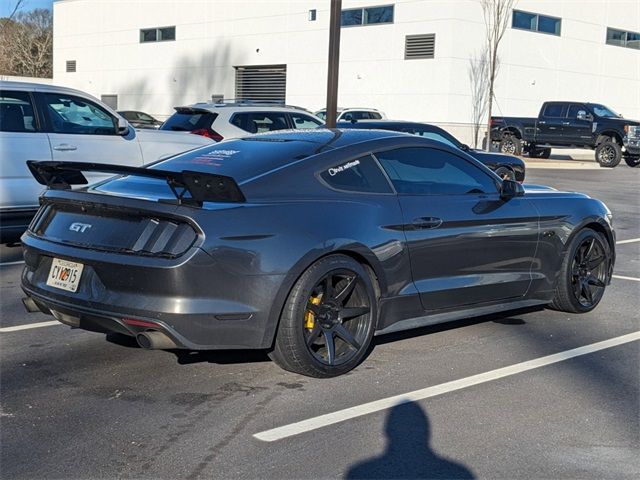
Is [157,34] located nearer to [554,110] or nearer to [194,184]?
[554,110]

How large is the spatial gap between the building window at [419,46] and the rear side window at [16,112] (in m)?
26.1

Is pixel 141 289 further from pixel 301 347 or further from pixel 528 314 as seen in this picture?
pixel 528 314

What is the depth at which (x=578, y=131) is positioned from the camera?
29375 millimetres

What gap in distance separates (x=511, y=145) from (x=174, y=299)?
91.2 ft

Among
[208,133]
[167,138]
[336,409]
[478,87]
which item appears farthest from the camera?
[478,87]

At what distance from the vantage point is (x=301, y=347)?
193 inches

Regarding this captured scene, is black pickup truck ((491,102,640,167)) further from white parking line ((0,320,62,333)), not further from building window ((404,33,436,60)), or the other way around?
white parking line ((0,320,62,333))

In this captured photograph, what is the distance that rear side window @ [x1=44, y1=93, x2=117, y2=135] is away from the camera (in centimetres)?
959

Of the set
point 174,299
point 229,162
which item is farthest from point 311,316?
point 229,162

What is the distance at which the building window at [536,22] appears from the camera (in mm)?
35719

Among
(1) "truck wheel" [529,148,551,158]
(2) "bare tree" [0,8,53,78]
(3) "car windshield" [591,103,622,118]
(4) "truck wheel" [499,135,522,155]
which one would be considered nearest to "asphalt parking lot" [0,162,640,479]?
(3) "car windshield" [591,103,622,118]

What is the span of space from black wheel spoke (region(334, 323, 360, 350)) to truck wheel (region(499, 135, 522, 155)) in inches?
1048

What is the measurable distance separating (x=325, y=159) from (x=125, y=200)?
4.44 feet

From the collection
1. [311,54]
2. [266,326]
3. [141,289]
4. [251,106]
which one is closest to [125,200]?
[141,289]
